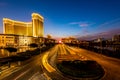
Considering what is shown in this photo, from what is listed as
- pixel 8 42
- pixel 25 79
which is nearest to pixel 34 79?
pixel 25 79

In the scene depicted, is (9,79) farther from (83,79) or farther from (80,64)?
(80,64)

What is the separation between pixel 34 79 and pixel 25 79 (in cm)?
132

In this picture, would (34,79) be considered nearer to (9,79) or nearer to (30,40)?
(9,79)

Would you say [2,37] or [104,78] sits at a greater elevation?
[2,37]

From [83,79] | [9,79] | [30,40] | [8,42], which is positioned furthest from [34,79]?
[30,40]

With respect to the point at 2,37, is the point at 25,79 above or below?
below

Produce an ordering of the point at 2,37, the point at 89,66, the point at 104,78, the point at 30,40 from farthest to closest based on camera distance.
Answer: the point at 30,40, the point at 2,37, the point at 89,66, the point at 104,78

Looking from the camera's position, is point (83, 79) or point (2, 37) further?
point (2, 37)

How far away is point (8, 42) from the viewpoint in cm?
15500

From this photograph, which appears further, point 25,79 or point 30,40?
point 30,40

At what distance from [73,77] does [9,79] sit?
30.4 ft

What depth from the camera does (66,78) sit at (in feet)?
61.1

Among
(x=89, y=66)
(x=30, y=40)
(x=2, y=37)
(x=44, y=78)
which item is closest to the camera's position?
(x=44, y=78)

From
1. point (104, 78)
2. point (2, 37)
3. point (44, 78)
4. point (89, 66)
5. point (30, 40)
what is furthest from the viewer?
point (30, 40)
